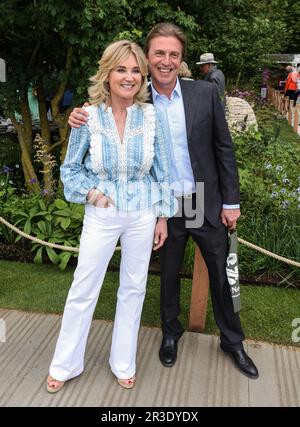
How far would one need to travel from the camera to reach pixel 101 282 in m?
2.62

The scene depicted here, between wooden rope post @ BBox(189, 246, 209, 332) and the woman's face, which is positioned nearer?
the woman's face

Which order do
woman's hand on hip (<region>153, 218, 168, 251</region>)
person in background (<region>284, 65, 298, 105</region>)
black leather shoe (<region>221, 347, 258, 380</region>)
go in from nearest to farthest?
Result: woman's hand on hip (<region>153, 218, 168, 251</region>), black leather shoe (<region>221, 347, 258, 380</region>), person in background (<region>284, 65, 298, 105</region>)

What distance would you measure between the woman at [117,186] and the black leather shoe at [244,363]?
29.7 inches

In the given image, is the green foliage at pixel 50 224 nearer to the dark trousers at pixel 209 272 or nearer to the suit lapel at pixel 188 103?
the dark trousers at pixel 209 272

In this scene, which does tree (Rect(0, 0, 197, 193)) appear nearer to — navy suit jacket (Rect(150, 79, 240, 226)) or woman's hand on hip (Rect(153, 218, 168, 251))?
navy suit jacket (Rect(150, 79, 240, 226))

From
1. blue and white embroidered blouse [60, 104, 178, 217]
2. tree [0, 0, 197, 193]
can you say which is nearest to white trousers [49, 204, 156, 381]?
blue and white embroidered blouse [60, 104, 178, 217]

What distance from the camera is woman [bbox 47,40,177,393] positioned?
7.80ft

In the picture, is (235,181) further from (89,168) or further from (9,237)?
(9,237)

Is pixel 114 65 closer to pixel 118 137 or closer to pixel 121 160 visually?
pixel 118 137

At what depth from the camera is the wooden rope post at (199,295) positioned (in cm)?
324

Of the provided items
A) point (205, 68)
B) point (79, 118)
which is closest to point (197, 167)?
point (79, 118)

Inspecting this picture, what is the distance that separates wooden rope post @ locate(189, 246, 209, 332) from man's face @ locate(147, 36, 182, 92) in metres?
1.24

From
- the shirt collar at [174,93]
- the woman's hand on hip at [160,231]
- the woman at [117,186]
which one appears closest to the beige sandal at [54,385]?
the woman at [117,186]
